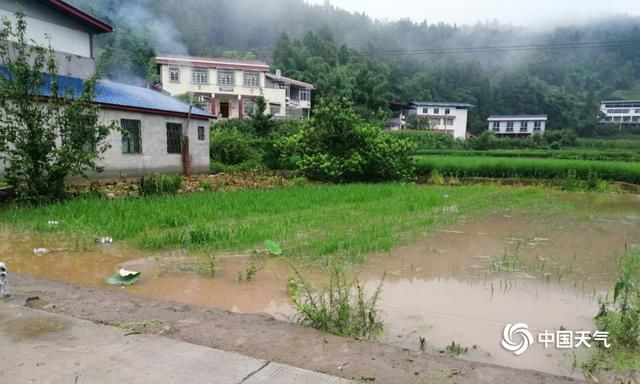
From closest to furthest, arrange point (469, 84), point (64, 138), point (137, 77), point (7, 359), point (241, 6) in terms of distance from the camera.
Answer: point (7, 359)
point (64, 138)
point (137, 77)
point (469, 84)
point (241, 6)

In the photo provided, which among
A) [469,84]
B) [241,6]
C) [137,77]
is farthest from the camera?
[241,6]

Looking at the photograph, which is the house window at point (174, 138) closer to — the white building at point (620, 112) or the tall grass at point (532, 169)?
the tall grass at point (532, 169)

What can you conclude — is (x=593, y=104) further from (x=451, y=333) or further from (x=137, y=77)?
(x=451, y=333)

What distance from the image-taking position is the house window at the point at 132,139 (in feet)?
49.4

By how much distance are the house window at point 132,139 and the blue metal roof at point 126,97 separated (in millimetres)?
623

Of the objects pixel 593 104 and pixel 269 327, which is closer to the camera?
pixel 269 327

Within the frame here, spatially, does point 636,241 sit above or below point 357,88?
below

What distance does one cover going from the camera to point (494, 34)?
115 m

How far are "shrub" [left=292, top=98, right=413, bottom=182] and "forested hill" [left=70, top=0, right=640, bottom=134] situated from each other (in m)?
28.5

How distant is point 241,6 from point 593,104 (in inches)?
2567

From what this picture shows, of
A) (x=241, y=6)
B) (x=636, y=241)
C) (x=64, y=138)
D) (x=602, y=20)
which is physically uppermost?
(x=602, y=20)

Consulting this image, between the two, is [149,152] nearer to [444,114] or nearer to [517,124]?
[444,114]

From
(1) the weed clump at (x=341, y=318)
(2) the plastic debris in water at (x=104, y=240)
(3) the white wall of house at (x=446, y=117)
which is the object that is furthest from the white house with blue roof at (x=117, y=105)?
(3) the white wall of house at (x=446, y=117)

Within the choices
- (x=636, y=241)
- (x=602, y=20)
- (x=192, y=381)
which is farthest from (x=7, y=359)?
(x=602, y=20)
